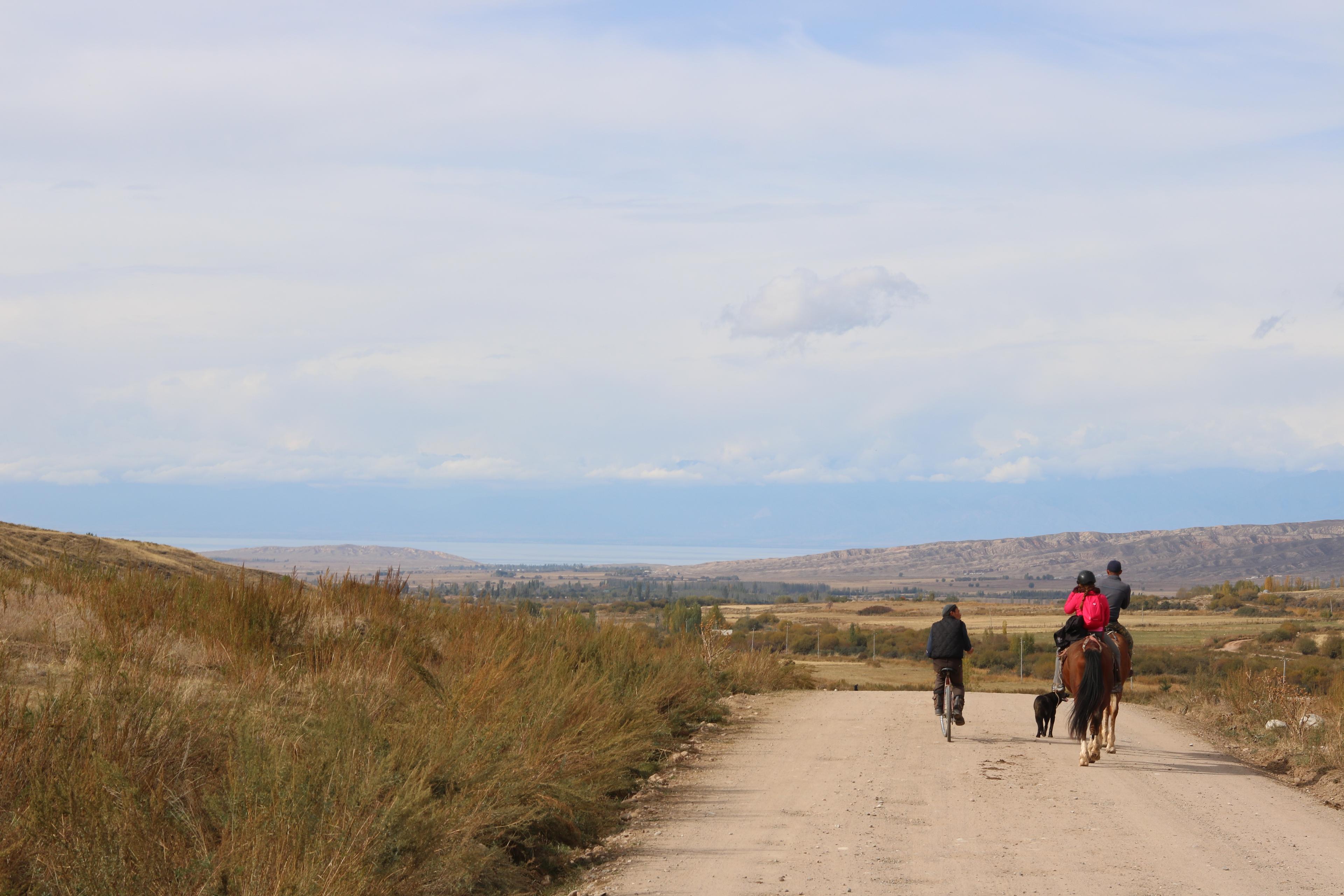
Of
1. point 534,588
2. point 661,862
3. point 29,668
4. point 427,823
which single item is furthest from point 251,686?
point 534,588

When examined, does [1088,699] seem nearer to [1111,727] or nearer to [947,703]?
[1111,727]

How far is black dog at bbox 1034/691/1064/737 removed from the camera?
17.4m

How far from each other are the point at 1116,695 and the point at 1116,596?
1.38m

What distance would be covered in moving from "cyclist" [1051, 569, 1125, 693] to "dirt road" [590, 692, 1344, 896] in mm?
1328

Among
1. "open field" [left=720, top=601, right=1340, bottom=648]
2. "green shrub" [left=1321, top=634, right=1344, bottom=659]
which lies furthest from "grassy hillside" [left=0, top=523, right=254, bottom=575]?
"open field" [left=720, top=601, right=1340, bottom=648]

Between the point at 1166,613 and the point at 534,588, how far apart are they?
75.2m

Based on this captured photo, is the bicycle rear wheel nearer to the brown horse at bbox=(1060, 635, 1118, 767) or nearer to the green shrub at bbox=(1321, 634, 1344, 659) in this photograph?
the brown horse at bbox=(1060, 635, 1118, 767)

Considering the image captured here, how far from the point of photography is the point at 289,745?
8734 mm

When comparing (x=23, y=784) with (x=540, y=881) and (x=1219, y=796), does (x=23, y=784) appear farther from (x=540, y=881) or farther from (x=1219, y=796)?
(x=1219, y=796)

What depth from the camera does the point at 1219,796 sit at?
12.8m

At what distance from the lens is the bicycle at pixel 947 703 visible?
17.5m

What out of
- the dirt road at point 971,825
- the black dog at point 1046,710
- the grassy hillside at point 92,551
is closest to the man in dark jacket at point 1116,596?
the black dog at point 1046,710

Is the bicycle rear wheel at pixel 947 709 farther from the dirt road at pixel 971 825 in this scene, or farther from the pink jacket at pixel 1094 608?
the pink jacket at pixel 1094 608

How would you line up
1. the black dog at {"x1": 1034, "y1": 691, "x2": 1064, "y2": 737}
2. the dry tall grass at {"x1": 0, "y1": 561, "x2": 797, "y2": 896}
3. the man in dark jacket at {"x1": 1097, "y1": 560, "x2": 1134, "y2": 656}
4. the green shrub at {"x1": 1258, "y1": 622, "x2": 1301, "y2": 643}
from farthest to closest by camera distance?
the green shrub at {"x1": 1258, "y1": 622, "x2": 1301, "y2": 643}, the black dog at {"x1": 1034, "y1": 691, "x2": 1064, "y2": 737}, the man in dark jacket at {"x1": 1097, "y1": 560, "x2": 1134, "y2": 656}, the dry tall grass at {"x1": 0, "y1": 561, "x2": 797, "y2": 896}
